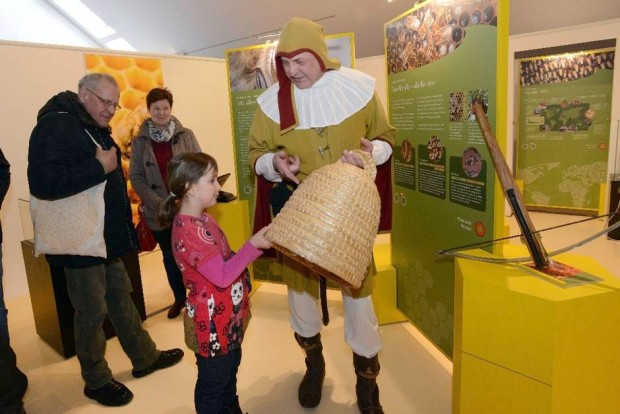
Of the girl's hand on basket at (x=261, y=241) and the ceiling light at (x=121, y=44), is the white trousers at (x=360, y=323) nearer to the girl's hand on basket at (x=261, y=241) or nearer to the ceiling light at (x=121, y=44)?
Answer: the girl's hand on basket at (x=261, y=241)

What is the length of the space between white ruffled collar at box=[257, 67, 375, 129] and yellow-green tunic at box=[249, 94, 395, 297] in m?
0.02

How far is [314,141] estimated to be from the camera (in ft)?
5.76

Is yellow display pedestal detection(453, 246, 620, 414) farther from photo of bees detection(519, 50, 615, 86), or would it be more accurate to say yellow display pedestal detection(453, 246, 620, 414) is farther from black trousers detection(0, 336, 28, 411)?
photo of bees detection(519, 50, 615, 86)

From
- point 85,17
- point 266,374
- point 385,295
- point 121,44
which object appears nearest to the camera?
point 266,374

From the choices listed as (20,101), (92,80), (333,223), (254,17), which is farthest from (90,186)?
(254,17)

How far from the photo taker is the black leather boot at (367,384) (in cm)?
187

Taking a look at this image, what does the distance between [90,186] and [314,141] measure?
0.95 metres

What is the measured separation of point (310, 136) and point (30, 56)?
9.16 ft

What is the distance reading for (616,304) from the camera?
1.44 m

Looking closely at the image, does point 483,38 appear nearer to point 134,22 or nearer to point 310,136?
point 310,136

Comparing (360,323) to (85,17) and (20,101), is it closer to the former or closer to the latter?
(20,101)

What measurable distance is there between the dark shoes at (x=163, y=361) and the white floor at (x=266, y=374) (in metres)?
0.03

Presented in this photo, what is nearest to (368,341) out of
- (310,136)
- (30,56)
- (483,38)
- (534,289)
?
(534,289)

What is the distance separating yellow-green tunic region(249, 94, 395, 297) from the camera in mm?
1749
